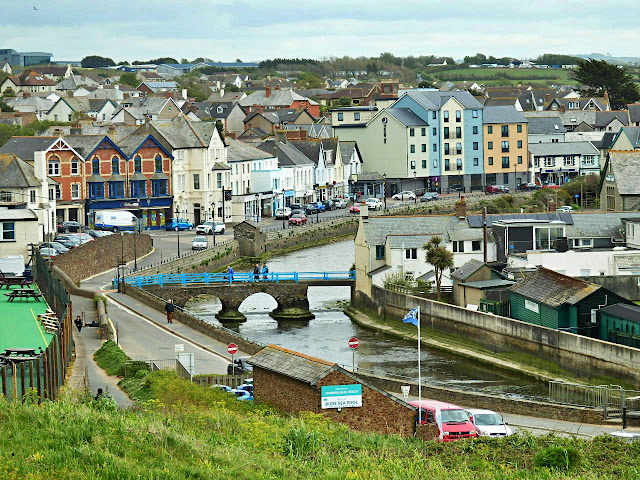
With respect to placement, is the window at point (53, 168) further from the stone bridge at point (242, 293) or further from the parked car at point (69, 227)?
the stone bridge at point (242, 293)

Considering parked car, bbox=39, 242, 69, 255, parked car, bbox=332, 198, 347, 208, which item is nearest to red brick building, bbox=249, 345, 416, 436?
parked car, bbox=39, 242, 69, 255

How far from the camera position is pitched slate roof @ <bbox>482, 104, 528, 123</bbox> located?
419 feet

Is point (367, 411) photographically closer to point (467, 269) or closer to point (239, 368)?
point (239, 368)

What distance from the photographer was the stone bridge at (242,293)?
6762 centimetres

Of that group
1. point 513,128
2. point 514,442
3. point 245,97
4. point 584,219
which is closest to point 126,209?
point 584,219

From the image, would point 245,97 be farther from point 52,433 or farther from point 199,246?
point 52,433

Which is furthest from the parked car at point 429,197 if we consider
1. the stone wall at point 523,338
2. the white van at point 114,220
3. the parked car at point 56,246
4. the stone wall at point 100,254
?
the stone wall at point 523,338

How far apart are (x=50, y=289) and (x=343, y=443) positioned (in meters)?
27.0

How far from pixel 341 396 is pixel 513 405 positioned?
38.9 ft

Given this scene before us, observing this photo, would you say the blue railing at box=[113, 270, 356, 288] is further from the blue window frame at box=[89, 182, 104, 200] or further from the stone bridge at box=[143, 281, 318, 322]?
the blue window frame at box=[89, 182, 104, 200]

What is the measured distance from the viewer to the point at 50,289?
49344 mm

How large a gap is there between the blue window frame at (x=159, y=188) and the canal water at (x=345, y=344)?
1678cm

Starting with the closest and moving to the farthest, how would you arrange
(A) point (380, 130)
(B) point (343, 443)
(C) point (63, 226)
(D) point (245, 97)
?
(B) point (343, 443) < (C) point (63, 226) < (A) point (380, 130) < (D) point (245, 97)

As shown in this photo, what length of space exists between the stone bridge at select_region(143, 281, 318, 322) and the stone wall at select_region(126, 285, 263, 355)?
334cm
